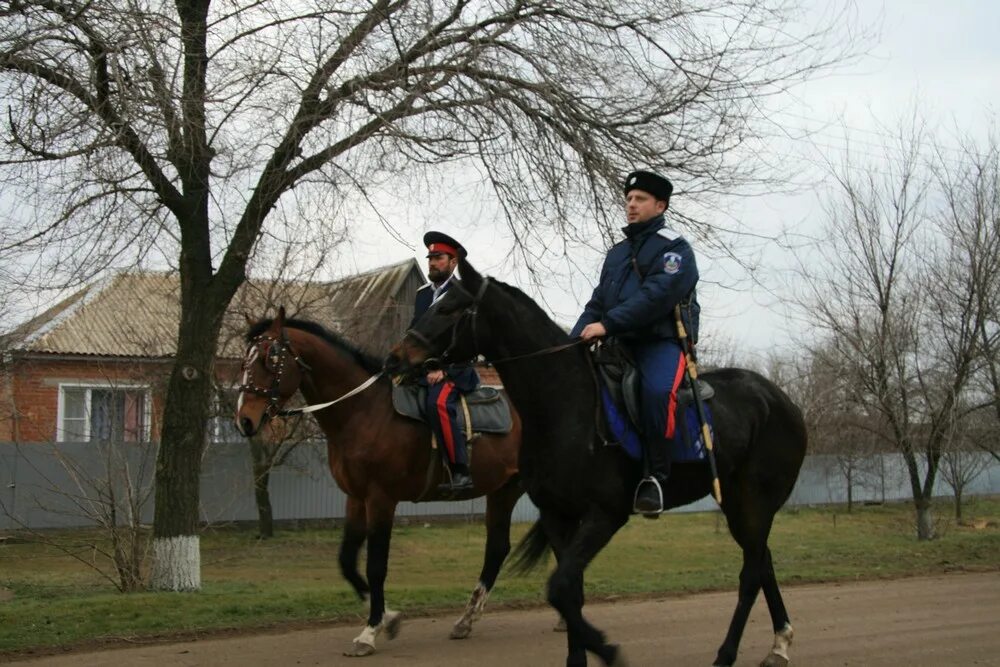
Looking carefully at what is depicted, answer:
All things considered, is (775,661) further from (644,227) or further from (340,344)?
(340,344)

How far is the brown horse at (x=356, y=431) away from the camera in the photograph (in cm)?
807

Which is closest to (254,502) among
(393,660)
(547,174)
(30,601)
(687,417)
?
(30,601)

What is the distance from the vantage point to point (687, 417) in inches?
255

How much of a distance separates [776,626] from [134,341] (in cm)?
1816

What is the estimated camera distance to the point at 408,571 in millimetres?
18406

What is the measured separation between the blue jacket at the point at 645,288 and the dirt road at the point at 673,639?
105 inches

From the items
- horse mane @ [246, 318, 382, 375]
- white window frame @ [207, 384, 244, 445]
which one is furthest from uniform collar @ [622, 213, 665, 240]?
white window frame @ [207, 384, 244, 445]

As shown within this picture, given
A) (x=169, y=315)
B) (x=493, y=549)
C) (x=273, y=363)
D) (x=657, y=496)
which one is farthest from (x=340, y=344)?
(x=169, y=315)

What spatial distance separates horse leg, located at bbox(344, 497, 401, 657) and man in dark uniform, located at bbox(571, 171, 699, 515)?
2.53 m

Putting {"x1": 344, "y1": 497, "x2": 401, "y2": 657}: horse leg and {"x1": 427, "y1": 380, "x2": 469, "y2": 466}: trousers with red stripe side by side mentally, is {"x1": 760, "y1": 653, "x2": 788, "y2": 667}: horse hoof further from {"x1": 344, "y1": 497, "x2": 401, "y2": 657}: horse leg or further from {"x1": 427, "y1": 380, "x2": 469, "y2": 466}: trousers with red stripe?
{"x1": 427, "y1": 380, "x2": 469, "y2": 466}: trousers with red stripe

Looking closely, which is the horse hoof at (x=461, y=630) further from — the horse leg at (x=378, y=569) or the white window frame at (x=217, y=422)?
the white window frame at (x=217, y=422)

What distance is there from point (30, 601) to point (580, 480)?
25.6 feet

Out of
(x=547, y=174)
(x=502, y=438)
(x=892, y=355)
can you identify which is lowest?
(x=502, y=438)

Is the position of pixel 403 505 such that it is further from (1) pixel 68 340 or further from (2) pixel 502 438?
(2) pixel 502 438
